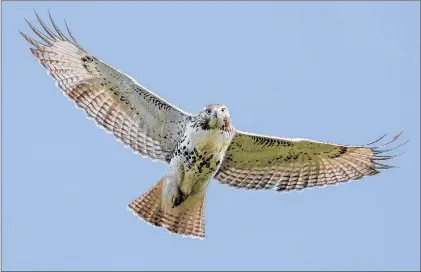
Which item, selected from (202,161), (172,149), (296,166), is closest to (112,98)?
(172,149)

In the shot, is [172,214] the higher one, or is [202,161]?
[202,161]

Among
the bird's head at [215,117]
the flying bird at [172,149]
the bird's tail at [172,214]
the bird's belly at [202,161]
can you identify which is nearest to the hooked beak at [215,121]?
the bird's head at [215,117]

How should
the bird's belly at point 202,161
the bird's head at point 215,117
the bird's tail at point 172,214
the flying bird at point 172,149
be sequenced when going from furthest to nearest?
the bird's tail at point 172,214 → the flying bird at point 172,149 → the bird's belly at point 202,161 → the bird's head at point 215,117

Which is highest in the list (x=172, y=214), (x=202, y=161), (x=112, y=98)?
(x=112, y=98)

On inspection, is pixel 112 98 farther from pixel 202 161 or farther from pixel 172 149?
pixel 202 161

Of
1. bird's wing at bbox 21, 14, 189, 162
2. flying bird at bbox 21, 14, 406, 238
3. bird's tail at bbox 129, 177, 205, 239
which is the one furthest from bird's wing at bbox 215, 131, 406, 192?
bird's wing at bbox 21, 14, 189, 162

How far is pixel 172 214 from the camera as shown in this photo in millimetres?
12750

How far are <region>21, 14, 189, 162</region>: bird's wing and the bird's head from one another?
0.80 meters

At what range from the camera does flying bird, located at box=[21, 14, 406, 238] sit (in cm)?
1230

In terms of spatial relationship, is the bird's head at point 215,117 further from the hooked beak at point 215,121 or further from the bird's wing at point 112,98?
the bird's wing at point 112,98

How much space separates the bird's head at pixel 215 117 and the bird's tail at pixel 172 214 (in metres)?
1.67

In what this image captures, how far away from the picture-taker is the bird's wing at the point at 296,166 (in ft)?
Result: 41.6

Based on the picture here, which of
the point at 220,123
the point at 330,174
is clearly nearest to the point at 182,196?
the point at 220,123

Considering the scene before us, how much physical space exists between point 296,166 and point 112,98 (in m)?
3.12
